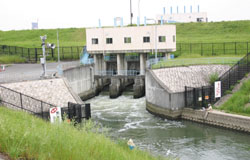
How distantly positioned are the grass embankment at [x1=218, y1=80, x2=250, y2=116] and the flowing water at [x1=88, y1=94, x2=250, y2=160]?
8.55ft

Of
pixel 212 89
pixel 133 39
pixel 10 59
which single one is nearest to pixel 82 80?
pixel 133 39

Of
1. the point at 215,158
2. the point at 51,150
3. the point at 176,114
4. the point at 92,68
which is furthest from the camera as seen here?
the point at 92,68

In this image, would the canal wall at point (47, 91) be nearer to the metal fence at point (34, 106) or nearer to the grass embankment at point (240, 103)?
the metal fence at point (34, 106)

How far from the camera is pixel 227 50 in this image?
5516 centimetres

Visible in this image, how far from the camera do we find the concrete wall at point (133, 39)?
136 feet

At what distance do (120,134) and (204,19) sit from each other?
82.9 m

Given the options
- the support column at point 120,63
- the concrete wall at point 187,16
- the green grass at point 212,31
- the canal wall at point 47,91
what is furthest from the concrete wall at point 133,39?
the concrete wall at point 187,16

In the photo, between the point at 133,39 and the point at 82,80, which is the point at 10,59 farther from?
the point at 133,39

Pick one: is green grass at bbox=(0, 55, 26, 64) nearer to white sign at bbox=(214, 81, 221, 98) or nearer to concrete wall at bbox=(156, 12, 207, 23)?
white sign at bbox=(214, 81, 221, 98)

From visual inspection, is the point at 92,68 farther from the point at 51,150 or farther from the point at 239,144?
the point at 51,150

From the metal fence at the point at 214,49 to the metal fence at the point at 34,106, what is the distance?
3582 centimetres

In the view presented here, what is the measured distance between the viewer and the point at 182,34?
248 feet

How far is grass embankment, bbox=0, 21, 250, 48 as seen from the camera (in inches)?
2736

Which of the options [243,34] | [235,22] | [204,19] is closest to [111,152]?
[243,34]
